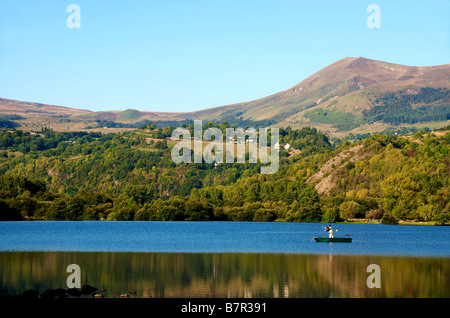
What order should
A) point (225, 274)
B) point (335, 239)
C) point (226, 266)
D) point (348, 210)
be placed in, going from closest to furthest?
point (225, 274) → point (226, 266) → point (335, 239) → point (348, 210)

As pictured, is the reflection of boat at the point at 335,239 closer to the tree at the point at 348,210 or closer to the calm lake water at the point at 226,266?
the calm lake water at the point at 226,266

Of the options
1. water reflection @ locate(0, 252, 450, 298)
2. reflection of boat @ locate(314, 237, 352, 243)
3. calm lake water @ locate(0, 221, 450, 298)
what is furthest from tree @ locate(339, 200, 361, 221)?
water reflection @ locate(0, 252, 450, 298)

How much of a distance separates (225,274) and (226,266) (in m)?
4.98

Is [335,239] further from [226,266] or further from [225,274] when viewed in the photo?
[225,274]

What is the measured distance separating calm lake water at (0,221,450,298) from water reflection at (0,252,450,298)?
0.06 m

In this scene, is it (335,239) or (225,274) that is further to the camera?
(335,239)

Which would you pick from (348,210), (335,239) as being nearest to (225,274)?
(335,239)

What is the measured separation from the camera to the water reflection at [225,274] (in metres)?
37.8

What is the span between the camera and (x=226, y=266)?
5031 cm

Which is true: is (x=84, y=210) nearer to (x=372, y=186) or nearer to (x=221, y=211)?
(x=221, y=211)

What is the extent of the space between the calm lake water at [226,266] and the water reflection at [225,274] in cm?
6

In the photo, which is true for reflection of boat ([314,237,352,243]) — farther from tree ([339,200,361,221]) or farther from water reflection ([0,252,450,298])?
tree ([339,200,361,221])

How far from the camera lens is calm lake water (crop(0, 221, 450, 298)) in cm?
3856
